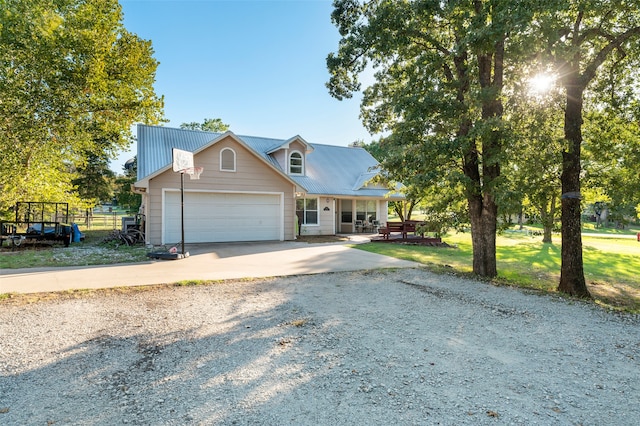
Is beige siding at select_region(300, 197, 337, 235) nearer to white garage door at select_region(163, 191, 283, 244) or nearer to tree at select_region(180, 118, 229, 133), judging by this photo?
white garage door at select_region(163, 191, 283, 244)

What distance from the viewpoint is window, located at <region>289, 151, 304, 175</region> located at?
20.9 metres

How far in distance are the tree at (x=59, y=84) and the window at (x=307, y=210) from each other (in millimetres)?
9397

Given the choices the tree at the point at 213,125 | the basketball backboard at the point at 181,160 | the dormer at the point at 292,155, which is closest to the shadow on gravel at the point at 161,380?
the basketball backboard at the point at 181,160

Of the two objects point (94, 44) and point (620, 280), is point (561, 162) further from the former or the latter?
point (94, 44)

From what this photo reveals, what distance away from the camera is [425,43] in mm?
9500

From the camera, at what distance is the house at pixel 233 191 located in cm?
1455

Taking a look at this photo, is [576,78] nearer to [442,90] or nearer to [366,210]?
[442,90]

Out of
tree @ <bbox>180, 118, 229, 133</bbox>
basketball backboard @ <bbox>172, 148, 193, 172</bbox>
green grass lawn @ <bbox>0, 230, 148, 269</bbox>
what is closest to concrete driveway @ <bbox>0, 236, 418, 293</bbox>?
green grass lawn @ <bbox>0, 230, 148, 269</bbox>

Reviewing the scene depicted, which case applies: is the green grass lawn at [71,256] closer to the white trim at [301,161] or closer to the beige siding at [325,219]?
the white trim at [301,161]

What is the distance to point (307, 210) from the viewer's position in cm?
2067

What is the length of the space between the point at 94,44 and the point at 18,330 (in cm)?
1485

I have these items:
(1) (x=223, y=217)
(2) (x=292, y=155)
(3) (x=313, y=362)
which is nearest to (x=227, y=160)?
(1) (x=223, y=217)

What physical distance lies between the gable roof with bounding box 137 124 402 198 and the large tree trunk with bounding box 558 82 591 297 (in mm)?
9647

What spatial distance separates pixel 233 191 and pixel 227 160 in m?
1.44
